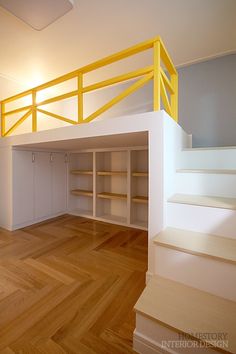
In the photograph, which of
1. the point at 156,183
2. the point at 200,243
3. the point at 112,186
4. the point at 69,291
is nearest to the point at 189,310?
the point at 200,243

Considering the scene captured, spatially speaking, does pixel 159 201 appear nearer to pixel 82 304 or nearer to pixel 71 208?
pixel 82 304

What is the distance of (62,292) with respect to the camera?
4.61 ft

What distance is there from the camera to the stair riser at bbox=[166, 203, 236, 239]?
3.93ft

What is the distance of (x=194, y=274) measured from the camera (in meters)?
1.08

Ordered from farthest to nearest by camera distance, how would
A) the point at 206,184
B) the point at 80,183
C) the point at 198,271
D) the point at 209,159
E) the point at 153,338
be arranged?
1. the point at 80,183
2. the point at 209,159
3. the point at 206,184
4. the point at 198,271
5. the point at 153,338

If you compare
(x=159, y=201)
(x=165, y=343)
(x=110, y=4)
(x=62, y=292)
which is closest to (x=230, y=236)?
(x=159, y=201)

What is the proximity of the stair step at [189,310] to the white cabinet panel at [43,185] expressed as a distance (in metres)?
2.56

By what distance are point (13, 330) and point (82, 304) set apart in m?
0.43

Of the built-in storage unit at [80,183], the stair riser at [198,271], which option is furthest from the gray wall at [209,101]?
the stair riser at [198,271]

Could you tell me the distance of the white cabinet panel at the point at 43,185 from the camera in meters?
3.07

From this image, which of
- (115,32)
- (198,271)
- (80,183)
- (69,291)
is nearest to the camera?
(198,271)

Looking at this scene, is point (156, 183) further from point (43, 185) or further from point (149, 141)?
point (43, 185)

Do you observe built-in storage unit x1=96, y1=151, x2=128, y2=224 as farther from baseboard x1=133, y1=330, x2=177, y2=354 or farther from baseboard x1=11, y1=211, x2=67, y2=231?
baseboard x1=133, y1=330, x2=177, y2=354

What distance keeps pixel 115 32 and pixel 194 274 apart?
2.88 m
